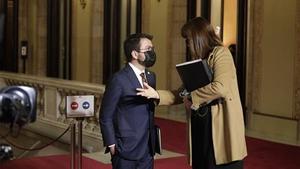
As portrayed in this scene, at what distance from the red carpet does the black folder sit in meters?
3.32

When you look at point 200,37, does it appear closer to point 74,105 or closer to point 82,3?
point 74,105

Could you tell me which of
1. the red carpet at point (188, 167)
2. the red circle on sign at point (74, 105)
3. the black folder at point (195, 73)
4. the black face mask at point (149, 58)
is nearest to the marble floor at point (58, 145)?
the red carpet at point (188, 167)

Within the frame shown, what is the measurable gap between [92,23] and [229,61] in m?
12.3

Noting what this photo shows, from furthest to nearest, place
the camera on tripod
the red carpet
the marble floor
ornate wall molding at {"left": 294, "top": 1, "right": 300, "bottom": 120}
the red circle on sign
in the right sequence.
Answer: ornate wall molding at {"left": 294, "top": 1, "right": 300, "bottom": 120} < the marble floor < the red carpet < the red circle on sign < the camera on tripod

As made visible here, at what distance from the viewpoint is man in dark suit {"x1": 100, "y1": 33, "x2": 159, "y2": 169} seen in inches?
156

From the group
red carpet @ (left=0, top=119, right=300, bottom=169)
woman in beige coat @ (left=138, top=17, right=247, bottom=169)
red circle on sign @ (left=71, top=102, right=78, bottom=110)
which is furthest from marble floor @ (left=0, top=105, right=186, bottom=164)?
woman in beige coat @ (left=138, top=17, right=247, bottom=169)

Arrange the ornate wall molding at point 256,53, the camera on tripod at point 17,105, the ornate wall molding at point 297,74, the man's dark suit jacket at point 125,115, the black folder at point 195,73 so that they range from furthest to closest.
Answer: the ornate wall molding at point 256,53, the ornate wall molding at point 297,74, the man's dark suit jacket at point 125,115, the black folder at point 195,73, the camera on tripod at point 17,105

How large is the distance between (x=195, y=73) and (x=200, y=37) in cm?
23

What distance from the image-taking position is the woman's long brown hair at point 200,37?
375 cm

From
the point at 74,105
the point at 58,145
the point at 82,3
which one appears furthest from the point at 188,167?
the point at 82,3

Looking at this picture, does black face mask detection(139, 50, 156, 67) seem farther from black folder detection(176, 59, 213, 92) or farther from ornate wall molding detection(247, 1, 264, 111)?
ornate wall molding detection(247, 1, 264, 111)

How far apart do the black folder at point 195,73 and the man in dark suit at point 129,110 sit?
298mm

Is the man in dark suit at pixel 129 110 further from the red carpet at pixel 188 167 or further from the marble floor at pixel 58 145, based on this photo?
the marble floor at pixel 58 145

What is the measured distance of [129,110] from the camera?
401 centimetres
